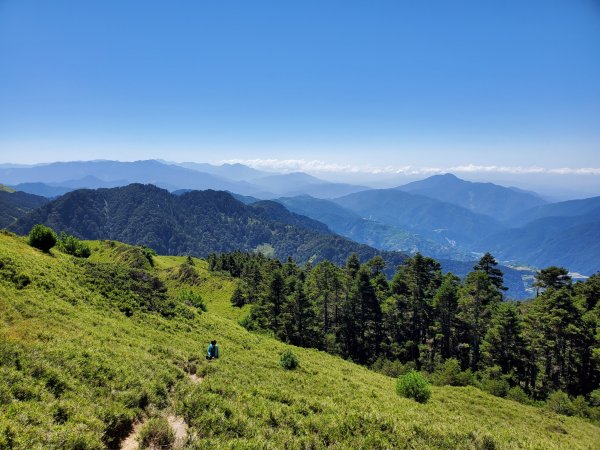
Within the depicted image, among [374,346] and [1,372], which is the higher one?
[1,372]

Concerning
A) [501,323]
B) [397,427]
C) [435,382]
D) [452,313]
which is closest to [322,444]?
[397,427]

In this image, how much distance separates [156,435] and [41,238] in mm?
37454

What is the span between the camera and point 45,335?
1538 cm

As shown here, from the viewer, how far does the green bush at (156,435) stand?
1033cm

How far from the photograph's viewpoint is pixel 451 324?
5891 centimetres

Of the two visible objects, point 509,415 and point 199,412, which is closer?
point 199,412

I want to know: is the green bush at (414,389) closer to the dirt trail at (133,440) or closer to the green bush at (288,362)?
the green bush at (288,362)

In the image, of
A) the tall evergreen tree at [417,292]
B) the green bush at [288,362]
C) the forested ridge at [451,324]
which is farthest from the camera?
the tall evergreen tree at [417,292]

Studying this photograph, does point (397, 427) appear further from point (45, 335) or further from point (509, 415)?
point (509, 415)

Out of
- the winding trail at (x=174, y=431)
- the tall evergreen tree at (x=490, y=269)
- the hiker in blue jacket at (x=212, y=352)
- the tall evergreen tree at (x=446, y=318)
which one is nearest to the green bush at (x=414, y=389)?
the hiker in blue jacket at (x=212, y=352)

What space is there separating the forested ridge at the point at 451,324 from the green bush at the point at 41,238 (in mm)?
32561

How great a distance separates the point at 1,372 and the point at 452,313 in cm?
6306

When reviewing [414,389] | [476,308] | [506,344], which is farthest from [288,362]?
[476,308]

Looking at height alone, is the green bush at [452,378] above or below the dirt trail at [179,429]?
below
